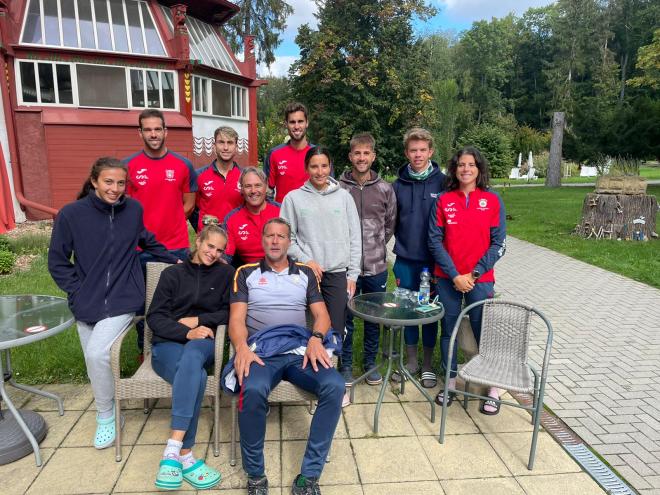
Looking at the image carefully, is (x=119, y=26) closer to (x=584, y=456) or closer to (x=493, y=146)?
(x=584, y=456)

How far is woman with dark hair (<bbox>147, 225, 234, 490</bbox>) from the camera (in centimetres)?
293

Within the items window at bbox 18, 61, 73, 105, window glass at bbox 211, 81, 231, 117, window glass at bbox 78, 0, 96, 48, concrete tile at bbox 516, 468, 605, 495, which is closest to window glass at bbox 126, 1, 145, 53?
window glass at bbox 78, 0, 96, 48

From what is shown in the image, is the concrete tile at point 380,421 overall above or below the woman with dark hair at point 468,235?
below

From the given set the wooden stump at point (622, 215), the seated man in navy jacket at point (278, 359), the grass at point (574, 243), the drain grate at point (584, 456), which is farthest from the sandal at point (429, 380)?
the wooden stump at point (622, 215)

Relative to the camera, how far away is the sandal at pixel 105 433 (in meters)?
3.25

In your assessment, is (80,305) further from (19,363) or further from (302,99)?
(302,99)

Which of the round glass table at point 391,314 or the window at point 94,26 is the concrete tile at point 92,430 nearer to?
the round glass table at point 391,314

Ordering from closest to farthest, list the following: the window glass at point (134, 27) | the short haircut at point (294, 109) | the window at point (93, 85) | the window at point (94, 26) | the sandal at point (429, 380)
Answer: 1. the sandal at point (429, 380)
2. the short haircut at point (294, 109)
3. the window at point (93, 85)
4. the window at point (94, 26)
5. the window glass at point (134, 27)

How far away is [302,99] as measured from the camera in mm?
28938

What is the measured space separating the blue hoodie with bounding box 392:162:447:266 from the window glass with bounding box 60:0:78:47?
15889 mm

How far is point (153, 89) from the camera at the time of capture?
17.1 metres

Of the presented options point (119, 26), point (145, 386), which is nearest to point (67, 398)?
point (145, 386)

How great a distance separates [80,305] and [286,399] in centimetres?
157

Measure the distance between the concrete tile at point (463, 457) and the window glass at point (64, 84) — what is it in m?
16.5
